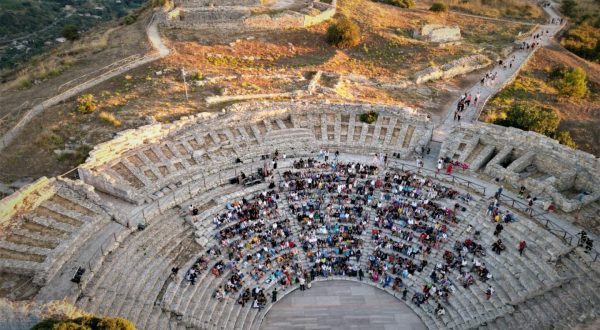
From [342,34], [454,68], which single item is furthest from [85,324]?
[454,68]

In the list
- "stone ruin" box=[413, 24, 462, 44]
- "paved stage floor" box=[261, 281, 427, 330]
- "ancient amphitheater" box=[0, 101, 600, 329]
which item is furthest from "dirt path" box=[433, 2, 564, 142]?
"paved stage floor" box=[261, 281, 427, 330]

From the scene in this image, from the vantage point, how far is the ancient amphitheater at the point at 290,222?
82.9 feet

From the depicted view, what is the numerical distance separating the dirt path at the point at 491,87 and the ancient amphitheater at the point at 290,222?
287 cm

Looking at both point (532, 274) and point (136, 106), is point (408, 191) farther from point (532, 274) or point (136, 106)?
point (136, 106)

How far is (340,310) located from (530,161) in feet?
60.4

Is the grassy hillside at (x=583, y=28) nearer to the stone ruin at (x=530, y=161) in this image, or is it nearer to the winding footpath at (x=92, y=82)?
the stone ruin at (x=530, y=161)

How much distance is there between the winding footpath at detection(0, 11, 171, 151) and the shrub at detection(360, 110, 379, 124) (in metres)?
21.3

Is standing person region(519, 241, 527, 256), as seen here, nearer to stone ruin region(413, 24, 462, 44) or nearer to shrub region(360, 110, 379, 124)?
shrub region(360, 110, 379, 124)

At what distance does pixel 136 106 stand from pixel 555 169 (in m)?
31.8

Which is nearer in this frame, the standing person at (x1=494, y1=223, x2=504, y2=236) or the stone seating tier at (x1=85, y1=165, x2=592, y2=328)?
the stone seating tier at (x1=85, y1=165, x2=592, y2=328)

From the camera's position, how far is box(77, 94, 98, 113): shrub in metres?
37.2

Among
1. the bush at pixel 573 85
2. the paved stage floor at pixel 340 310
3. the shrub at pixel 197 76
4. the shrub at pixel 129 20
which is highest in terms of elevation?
the shrub at pixel 129 20

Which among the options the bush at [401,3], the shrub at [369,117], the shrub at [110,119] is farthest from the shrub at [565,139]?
the bush at [401,3]

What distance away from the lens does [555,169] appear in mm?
34000
